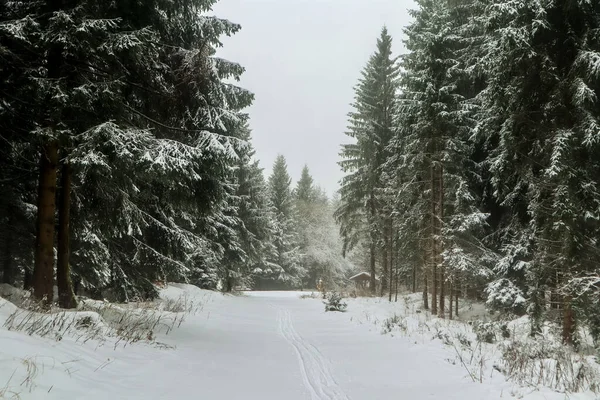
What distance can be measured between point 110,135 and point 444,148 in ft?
47.4

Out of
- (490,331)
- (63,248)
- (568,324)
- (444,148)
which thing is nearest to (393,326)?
(490,331)

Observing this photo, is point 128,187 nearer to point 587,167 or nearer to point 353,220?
point 587,167

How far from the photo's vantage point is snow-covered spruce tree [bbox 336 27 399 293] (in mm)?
26234

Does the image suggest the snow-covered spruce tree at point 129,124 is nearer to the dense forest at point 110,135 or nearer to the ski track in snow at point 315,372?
the dense forest at point 110,135

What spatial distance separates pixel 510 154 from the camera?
38.4 ft

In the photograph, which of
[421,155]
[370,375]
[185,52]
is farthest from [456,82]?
[370,375]

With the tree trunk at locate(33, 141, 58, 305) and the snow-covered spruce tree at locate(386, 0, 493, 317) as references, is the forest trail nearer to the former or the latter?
the tree trunk at locate(33, 141, 58, 305)

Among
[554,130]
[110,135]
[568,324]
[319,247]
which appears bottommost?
[568,324]

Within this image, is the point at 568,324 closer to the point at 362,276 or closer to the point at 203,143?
the point at 203,143

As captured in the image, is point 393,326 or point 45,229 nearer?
point 45,229

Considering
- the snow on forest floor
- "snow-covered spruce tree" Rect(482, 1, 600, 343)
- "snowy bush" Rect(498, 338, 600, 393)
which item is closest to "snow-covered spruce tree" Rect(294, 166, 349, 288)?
"snow-covered spruce tree" Rect(482, 1, 600, 343)

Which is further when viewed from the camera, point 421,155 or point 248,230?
point 248,230

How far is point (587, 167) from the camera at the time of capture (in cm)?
1019

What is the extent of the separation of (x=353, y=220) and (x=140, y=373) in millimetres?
24406
